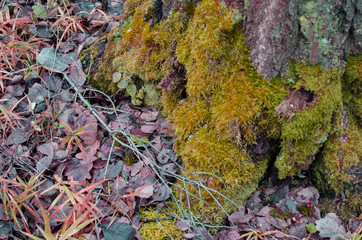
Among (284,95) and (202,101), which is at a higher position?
(284,95)

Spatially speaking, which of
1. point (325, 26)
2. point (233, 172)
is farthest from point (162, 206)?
point (325, 26)

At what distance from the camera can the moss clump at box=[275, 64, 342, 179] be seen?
82.0 inches

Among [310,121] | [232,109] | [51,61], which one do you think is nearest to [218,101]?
[232,109]

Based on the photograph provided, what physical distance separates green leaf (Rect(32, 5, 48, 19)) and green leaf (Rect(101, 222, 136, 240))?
9.90 ft

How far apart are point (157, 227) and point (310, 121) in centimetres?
154

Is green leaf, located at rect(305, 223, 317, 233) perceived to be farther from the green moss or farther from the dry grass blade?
the dry grass blade

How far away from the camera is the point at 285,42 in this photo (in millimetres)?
2043

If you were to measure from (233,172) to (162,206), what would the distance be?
0.70 meters

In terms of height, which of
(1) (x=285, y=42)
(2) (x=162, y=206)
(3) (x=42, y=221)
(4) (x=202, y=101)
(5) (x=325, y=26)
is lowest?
(3) (x=42, y=221)

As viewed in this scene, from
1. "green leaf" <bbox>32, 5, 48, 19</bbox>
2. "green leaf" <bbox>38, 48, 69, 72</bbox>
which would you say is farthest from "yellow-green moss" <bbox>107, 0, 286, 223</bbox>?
"green leaf" <bbox>32, 5, 48, 19</bbox>

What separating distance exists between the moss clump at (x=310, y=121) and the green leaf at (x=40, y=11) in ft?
11.0

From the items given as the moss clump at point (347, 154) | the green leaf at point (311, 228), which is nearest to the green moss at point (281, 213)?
the green leaf at point (311, 228)

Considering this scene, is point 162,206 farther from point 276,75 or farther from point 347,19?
point 347,19

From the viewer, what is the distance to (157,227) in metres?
2.18
